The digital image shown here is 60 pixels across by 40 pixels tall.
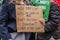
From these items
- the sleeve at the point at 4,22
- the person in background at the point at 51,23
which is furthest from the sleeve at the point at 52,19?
the sleeve at the point at 4,22

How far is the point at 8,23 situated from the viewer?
359 centimetres

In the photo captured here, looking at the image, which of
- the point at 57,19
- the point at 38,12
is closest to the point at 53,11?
→ the point at 57,19

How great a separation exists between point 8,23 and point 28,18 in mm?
306

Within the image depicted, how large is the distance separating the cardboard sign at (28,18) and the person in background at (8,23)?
71 mm

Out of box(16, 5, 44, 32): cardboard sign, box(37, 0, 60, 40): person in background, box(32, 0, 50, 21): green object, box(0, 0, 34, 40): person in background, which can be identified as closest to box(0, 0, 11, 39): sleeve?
box(0, 0, 34, 40): person in background

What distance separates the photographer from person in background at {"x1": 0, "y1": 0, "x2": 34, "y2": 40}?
3.50 m

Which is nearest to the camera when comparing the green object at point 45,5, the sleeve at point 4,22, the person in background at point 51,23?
the sleeve at point 4,22

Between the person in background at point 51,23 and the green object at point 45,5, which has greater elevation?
the green object at point 45,5

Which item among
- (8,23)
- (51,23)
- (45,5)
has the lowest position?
(51,23)

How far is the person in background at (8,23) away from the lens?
3.50 meters

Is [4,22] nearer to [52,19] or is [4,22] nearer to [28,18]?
[28,18]

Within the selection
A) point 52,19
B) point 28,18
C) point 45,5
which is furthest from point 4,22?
point 52,19

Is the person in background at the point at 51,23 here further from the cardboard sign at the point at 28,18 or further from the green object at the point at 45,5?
the cardboard sign at the point at 28,18

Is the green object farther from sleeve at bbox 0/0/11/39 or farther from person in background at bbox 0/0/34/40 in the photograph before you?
sleeve at bbox 0/0/11/39
